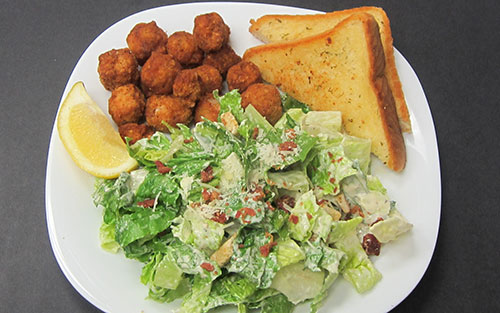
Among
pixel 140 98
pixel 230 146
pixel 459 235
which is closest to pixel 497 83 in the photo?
pixel 459 235

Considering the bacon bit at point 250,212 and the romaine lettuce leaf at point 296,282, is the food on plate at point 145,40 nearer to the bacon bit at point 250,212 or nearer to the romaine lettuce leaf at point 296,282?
the bacon bit at point 250,212

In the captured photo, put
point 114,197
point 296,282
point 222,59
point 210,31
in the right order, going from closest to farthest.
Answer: point 296,282, point 114,197, point 210,31, point 222,59

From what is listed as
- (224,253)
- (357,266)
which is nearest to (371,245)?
(357,266)

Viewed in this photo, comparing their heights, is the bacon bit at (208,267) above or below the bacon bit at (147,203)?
below

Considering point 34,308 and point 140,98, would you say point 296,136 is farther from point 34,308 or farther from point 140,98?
point 34,308

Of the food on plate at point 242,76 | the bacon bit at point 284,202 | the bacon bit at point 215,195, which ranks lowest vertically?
the bacon bit at point 284,202

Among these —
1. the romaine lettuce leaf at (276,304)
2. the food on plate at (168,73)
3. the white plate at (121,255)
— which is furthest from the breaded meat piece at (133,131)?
the romaine lettuce leaf at (276,304)

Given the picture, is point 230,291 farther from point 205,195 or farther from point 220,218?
point 205,195
